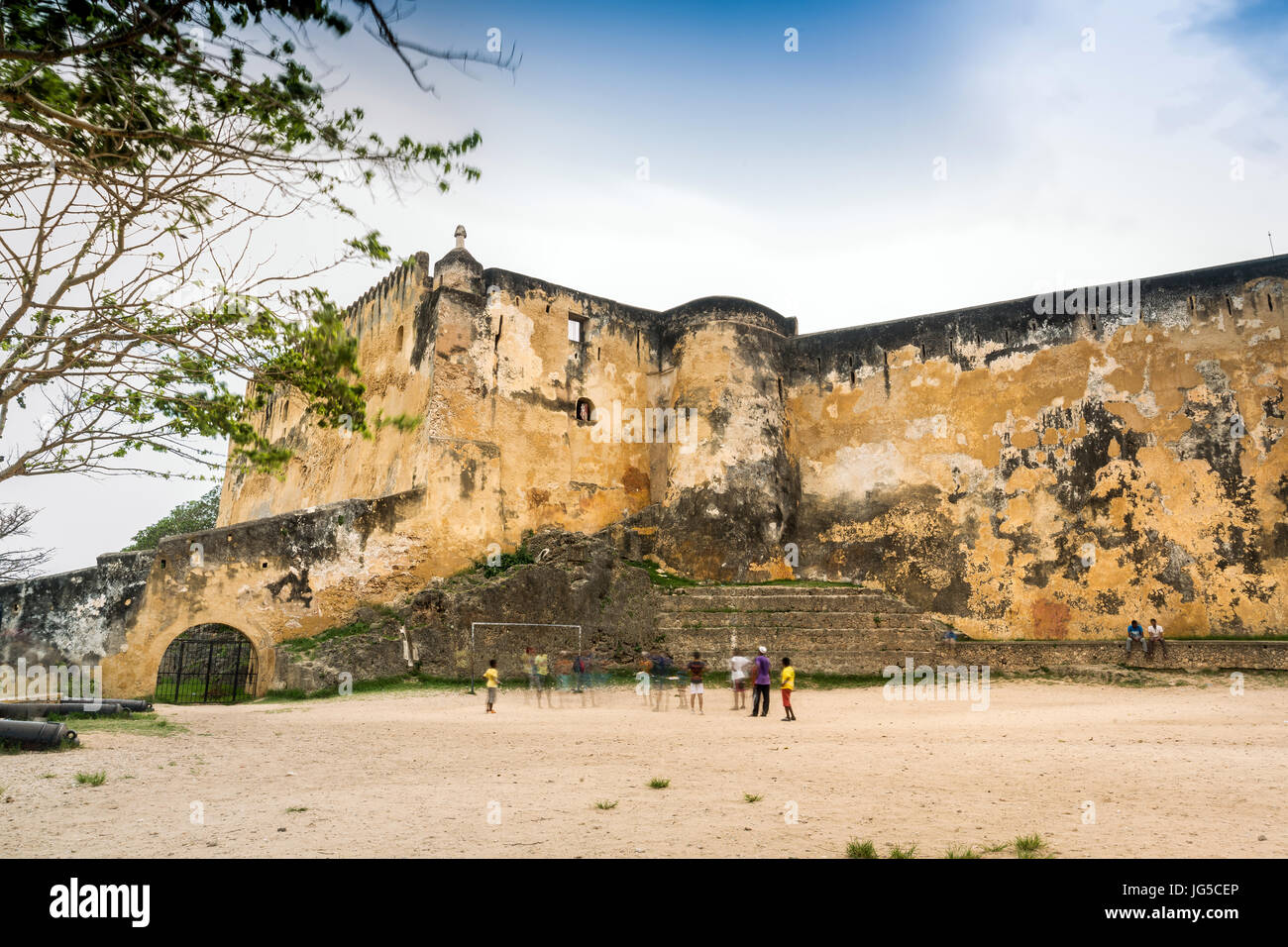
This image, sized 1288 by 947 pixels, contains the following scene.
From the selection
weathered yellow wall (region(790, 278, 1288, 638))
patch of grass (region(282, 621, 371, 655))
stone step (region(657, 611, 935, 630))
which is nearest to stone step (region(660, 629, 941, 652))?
stone step (region(657, 611, 935, 630))

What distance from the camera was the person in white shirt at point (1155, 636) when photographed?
559 inches

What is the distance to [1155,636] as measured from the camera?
47.4 feet

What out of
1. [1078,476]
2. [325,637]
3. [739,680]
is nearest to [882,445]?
[1078,476]

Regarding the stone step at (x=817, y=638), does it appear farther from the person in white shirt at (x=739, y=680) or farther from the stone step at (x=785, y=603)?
the person in white shirt at (x=739, y=680)

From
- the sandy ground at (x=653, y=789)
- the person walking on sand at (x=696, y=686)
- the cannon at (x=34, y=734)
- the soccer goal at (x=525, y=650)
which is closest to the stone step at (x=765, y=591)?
the soccer goal at (x=525, y=650)

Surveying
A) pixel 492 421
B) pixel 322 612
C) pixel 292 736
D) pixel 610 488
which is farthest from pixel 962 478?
pixel 292 736

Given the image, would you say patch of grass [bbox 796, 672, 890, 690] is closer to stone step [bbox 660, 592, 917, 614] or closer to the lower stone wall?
the lower stone wall

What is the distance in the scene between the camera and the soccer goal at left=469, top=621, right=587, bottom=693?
1400 centimetres

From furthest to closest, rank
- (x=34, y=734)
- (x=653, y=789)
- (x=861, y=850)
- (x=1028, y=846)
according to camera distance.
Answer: (x=34, y=734) < (x=653, y=789) < (x=1028, y=846) < (x=861, y=850)

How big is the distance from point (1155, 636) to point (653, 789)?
11961mm

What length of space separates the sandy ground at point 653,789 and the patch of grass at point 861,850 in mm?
94

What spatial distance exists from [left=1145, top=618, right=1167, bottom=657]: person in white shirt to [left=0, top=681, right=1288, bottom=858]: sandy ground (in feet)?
11.0

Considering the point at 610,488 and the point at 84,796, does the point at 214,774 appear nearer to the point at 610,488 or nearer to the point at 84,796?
the point at 84,796

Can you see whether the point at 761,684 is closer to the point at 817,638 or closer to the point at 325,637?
the point at 817,638
